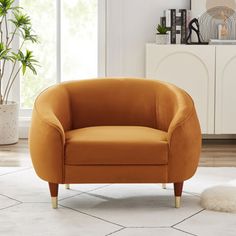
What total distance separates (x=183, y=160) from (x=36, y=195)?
3.09 ft

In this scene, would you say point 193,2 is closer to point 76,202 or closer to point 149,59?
point 149,59

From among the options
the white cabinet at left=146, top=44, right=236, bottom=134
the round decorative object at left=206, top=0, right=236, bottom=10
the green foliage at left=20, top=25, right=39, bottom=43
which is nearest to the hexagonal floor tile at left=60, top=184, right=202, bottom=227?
the white cabinet at left=146, top=44, right=236, bottom=134

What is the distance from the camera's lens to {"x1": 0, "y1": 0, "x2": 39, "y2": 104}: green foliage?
204 inches

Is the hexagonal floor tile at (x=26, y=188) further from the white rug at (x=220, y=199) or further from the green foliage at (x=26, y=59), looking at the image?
the green foliage at (x=26, y=59)

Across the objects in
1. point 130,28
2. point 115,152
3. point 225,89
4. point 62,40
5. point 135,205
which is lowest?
point 135,205

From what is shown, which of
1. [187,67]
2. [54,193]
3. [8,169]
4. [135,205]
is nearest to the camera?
[54,193]

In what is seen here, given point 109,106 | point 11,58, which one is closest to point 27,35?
point 11,58

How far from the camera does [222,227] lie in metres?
3.06

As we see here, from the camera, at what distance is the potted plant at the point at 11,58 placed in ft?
17.0

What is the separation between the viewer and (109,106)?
12.6 ft

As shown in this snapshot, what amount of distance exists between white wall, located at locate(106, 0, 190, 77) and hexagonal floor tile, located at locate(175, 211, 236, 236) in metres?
2.50

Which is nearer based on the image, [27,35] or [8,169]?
[8,169]

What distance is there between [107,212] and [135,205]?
0.21 meters

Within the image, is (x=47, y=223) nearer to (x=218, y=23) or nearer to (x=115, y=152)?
(x=115, y=152)
